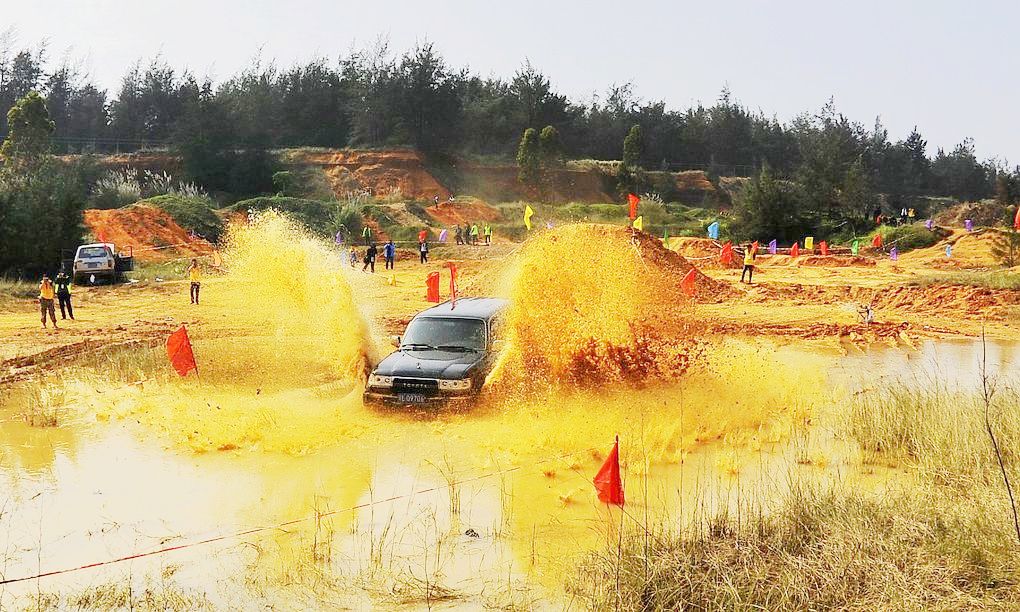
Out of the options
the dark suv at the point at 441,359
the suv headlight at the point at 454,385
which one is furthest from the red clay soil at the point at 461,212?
the suv headlight at the point at 454,385

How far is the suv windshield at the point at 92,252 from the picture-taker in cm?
3186

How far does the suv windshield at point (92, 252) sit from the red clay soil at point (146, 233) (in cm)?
842

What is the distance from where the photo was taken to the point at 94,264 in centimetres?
A: 3169

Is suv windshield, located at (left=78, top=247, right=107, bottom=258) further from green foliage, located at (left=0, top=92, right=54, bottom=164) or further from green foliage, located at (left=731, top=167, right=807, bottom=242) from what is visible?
green foliage, located at (left=731, top=167, right=807, bottom=242)

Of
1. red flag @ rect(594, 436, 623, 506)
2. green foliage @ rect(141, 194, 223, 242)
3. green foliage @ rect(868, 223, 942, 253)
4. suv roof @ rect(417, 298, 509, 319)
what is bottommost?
red flag @ rect(594, 436, 623, 506)

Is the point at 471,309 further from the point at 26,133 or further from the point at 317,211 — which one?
the point at 26,133

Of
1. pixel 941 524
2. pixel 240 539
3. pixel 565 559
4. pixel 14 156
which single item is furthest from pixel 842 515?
pixel 14 156

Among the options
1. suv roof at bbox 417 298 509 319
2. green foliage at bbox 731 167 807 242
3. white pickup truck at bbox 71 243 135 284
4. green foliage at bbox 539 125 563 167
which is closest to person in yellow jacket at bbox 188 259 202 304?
white pickup truck at bbox 71 243 135 284

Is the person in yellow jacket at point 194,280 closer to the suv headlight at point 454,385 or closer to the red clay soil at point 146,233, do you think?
the red clay soil at point 146,233

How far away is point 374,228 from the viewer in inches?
2056

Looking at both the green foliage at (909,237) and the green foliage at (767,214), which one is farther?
the green foliage at (767,214)

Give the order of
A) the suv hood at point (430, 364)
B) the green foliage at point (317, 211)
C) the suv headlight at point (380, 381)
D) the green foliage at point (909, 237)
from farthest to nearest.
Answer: the green foliage at point (317, 211), the green foliage at point (909, 237), the suv headlight at point (380, 381), the suv hood at point (430, 364)

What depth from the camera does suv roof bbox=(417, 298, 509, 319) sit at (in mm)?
13016

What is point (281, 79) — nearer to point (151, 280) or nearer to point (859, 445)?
point (151, 280)
